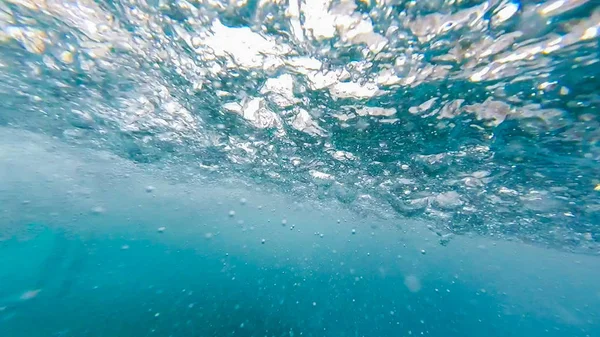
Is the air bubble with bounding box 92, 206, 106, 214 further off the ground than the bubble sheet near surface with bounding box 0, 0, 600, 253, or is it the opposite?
the bubble sheet near surface with bounding box 0, 0, 600, 253

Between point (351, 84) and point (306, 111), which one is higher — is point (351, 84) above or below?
above

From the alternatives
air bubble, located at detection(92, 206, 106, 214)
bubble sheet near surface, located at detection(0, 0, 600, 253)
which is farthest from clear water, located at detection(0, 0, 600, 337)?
air bubble, located at detection(92, 206, 106, 214)

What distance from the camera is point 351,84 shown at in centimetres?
750

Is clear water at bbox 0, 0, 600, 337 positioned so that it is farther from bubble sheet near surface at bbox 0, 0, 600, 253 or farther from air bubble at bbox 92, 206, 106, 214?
air bubble at bbox 92, 206, 106, 214

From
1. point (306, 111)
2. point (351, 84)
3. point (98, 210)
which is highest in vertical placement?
point (351, 84)

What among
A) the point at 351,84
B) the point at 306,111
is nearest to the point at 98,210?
the point at 306,111

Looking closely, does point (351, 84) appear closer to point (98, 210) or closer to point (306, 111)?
point (306, 111)

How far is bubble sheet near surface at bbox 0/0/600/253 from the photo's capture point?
200 inches

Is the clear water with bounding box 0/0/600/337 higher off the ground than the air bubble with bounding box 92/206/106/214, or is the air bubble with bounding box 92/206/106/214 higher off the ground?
the clear water with bounding box 0/0/600/337

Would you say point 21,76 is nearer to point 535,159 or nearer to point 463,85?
point 463,85

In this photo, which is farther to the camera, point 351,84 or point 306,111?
point 306,111

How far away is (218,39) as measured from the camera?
6.55 metres

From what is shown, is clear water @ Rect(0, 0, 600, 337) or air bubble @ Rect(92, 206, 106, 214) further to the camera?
air bubble @ Rect(92, 206, 106, 214)

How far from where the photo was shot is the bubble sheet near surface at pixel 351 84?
5.08m
